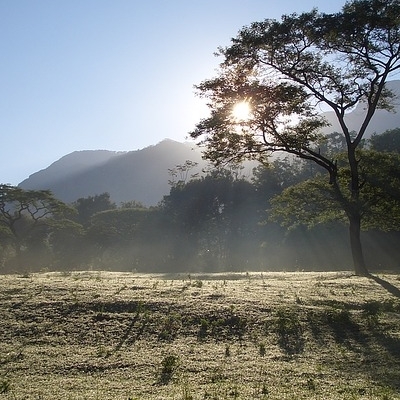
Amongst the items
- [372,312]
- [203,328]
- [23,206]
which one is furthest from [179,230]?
[203,328]

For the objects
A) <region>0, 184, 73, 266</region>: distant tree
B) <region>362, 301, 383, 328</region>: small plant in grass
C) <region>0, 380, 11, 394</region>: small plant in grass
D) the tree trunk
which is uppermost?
<region>0, 184, 73, 266</region>: distant tree

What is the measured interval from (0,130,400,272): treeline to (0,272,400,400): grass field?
1450 inches

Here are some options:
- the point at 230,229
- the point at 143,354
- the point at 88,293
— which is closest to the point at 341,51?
the point at 88,293

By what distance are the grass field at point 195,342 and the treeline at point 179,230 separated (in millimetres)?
36836

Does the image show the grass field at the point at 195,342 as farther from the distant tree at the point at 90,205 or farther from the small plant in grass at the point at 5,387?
the distant tree at the point at 90,205

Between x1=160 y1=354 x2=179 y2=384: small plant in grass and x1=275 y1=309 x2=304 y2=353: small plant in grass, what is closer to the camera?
x1=160 y1=354 x2=179 y2=384: small plant in grass

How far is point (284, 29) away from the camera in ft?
64.3

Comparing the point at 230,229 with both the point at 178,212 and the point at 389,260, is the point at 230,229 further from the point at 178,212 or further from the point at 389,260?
the point at 389,260

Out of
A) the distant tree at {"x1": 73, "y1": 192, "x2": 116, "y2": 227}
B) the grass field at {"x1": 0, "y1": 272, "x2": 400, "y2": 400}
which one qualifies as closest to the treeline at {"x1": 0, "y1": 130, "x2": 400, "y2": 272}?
the distant tree at {"x1": 73, "y1": 192, "x2": 116, "y2": 227}

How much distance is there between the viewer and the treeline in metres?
52.0

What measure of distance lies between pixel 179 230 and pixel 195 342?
50.3 m

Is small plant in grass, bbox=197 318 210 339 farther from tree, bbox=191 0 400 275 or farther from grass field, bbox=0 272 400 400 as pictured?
tree, bbox=191 0 400 275

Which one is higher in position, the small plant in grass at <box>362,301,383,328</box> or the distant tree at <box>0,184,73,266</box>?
the distant tree at <box>0,184,73,266</box>

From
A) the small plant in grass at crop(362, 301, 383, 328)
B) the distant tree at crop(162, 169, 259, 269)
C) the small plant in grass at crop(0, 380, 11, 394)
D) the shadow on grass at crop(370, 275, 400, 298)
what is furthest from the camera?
the distant tree at crop(162, 169, 259, 269)
